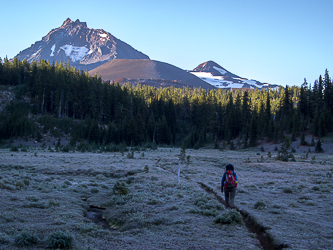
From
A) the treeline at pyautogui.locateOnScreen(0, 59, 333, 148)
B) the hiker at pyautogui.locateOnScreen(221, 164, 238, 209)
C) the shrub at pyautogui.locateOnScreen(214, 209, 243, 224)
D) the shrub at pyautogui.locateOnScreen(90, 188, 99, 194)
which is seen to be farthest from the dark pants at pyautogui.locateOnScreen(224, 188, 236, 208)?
the treeline at pyautogui.locateOnScreen(0, 59, 333, 148)

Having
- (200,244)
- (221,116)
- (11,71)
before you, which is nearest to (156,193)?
(200,244)

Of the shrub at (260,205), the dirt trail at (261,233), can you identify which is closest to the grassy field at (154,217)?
the shrub at (260,205)

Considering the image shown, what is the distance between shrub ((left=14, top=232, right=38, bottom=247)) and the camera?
6566 millimetres

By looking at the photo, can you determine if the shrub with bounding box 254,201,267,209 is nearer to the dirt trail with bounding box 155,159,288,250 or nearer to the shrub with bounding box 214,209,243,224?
the dirt trail with bounding box 155,159,288,250

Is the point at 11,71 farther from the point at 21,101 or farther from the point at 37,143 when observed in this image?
the point at 37,143

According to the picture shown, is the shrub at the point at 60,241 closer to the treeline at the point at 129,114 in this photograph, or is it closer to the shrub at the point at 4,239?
the shrub at the point at 4,239

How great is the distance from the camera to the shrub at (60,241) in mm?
6500

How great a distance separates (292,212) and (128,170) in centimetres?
1549

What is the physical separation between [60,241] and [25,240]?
90cm

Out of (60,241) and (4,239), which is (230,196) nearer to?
(60,241)

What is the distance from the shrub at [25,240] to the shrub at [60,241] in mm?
403

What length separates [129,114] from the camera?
3366 inches

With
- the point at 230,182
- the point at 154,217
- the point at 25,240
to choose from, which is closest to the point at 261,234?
the point at 230,182

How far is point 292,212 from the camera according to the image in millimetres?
10633
